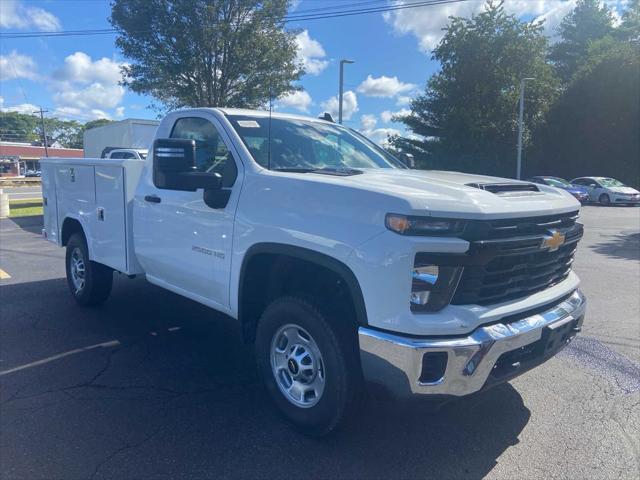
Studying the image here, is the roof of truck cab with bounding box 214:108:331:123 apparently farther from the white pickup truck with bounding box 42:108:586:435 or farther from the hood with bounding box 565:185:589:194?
the hood with bounding box 565:185:589:194

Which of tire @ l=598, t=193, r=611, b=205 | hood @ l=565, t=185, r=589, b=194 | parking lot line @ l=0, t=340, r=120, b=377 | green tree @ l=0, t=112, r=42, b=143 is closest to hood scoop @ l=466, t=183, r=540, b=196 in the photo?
parking lot line @ l=0, t=340, r=120, b=377

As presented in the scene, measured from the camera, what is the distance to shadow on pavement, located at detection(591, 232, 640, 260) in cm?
1000

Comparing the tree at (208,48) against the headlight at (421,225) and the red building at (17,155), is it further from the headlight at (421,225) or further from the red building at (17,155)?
the red building at (17,155)

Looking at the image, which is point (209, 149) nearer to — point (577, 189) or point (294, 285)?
point (294, 285)

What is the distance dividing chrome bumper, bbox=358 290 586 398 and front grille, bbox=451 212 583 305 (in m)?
0.19

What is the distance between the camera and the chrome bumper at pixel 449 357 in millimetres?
2602

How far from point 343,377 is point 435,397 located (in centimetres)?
53

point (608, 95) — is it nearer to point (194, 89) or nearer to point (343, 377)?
point (194, 89)

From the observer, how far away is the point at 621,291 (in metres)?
6.99

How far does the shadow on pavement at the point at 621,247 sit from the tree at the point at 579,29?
42257mm

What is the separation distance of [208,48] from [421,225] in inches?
687

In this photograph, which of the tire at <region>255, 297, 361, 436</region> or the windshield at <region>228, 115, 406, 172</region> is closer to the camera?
the tire at <region>255, 297, 361, 436</region>

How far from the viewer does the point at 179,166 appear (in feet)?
11.4

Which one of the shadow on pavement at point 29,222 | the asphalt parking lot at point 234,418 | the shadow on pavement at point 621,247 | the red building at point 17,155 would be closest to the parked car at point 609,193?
the shadow on pavement at point 621,247
